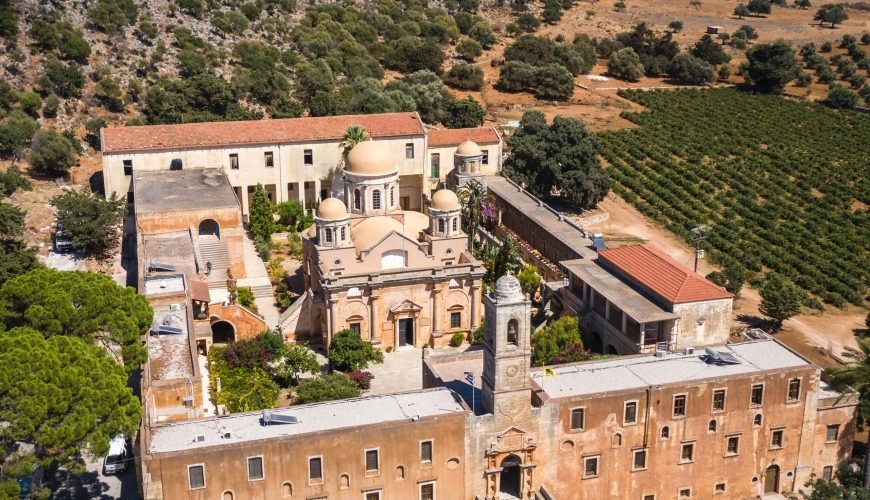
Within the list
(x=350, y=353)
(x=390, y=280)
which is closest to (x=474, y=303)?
(x=390, y=280)

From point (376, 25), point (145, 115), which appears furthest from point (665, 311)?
point (376, 25)

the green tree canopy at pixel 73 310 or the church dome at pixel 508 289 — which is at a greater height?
the church dome at pixel 508 289

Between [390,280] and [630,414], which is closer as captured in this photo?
[630,414]

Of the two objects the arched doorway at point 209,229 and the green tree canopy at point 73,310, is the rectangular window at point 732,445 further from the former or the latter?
the arched doorway at point 209,229

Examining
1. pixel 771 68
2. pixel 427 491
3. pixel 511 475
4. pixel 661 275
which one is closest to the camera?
pixel 427 491

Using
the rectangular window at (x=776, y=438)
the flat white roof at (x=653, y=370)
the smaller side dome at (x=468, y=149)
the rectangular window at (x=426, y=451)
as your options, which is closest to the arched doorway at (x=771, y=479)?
the rectangular window at (x=776, y=438)

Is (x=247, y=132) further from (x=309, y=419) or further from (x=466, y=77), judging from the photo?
(x=466, y=77)
